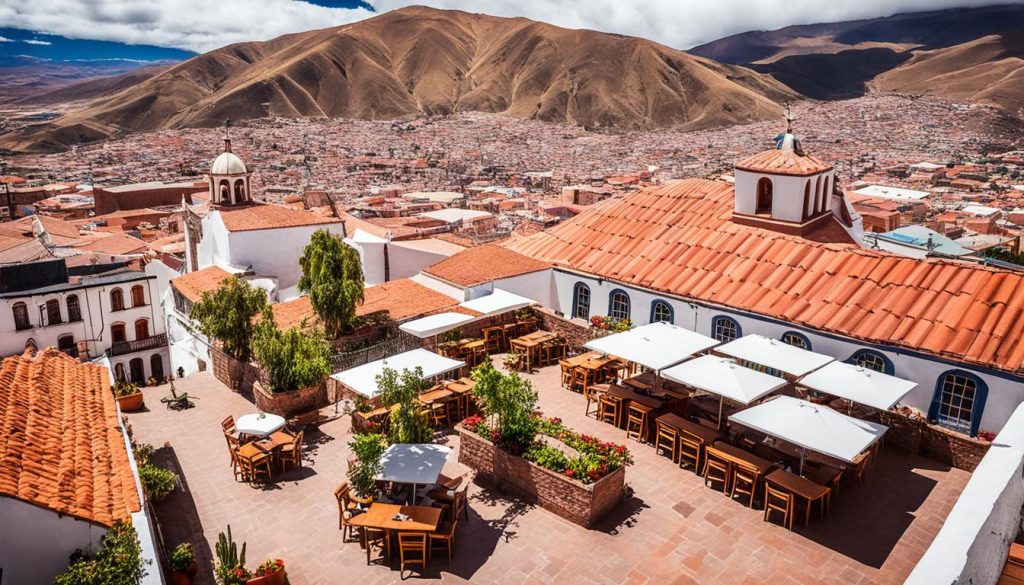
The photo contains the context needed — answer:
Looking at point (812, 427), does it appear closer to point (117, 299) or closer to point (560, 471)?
point (560, 471)

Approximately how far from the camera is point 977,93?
15850cm

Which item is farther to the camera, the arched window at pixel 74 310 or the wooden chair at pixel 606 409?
the arched window at pixel 74 310

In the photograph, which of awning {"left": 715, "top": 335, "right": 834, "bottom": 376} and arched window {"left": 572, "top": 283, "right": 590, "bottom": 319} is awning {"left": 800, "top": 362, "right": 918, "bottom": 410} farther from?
arched window {"left": 572, "top": 283, "right": 590, "bottom": 319}

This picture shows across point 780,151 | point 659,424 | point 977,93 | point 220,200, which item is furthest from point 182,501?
point 977,93

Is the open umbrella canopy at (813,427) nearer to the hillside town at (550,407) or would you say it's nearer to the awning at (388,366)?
the hillside town at (550,407)

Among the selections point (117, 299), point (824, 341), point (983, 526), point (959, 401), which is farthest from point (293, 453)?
point (117, 299)

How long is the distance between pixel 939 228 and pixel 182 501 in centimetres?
5468

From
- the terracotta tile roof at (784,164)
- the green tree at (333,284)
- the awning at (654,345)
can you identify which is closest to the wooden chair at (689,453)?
the awning at (654,345)

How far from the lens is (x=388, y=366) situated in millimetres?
13828

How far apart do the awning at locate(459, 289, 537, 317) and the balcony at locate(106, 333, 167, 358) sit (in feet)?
52.0

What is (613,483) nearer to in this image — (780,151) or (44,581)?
(44,581)

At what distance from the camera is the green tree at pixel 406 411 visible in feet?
36.5

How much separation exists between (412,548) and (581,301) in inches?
503

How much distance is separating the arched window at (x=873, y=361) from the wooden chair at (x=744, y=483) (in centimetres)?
524
